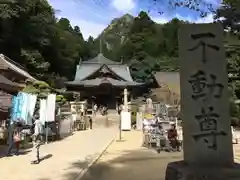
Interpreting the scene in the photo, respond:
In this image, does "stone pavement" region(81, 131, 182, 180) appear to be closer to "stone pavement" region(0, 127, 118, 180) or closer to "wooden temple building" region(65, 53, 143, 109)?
"stone pavement" region(0, 127, 118, 180)

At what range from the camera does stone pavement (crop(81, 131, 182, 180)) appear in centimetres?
1009

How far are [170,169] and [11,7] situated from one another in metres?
33.5

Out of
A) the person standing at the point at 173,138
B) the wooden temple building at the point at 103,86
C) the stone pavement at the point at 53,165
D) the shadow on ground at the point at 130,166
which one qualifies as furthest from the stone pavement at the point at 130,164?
the wooden temple building at the point at 103,86

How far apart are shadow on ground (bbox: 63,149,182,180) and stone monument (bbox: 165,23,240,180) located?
369cm

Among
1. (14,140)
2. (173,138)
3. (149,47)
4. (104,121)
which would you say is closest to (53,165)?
(14,140)

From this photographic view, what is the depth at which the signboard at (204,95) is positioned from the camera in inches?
248

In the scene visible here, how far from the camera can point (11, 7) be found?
119ft

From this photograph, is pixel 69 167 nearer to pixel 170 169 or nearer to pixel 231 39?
pixel 170 169

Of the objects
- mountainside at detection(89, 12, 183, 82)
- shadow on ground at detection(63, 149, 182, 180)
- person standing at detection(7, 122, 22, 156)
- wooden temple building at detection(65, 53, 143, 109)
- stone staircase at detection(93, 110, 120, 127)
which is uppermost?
mountainside at detection(89, 12, 183, 82)

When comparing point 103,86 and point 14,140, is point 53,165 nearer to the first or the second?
point 14,140

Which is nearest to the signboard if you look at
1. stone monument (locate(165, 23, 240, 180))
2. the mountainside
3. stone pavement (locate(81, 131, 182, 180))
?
stone monument (locate(165, 23, 240, 180))

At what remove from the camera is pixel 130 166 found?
38.5ft

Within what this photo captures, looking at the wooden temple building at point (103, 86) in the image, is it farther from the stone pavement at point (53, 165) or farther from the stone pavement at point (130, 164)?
the stone pavement at point (53, 165)

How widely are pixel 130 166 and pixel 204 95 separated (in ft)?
19.2
